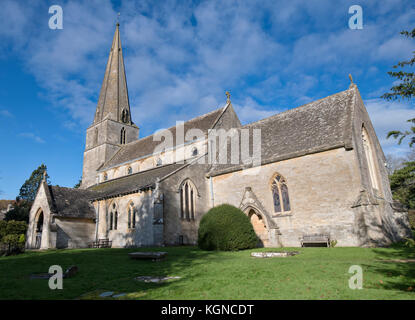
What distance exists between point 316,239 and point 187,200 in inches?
397

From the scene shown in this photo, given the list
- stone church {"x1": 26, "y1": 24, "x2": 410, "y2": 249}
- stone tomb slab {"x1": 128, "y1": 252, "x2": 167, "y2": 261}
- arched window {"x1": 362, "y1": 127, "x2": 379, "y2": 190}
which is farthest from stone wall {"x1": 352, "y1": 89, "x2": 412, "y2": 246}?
stone tomb slab {"x1": 128, "y1": 252, "x2": 167, "y2": 261}

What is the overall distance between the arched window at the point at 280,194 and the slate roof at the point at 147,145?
33.3ft

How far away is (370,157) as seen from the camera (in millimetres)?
20188

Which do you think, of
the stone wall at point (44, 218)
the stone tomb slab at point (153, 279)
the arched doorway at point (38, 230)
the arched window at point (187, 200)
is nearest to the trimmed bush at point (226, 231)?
the arched window at point (187, 200)

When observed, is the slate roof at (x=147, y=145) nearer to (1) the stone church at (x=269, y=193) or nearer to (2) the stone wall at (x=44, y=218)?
(1) the stone church at (x=269, y=193)

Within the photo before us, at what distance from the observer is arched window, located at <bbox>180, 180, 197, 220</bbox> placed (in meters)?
21.3

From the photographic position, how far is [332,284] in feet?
20.9

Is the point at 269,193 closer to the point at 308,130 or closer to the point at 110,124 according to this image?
the point at 308,130

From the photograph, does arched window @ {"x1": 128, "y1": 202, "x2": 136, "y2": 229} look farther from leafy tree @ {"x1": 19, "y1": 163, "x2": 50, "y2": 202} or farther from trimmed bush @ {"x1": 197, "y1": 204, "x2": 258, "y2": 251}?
leafy tree @ {"x1": 19, "y1": 163, "x2": 50, "y2": 202}

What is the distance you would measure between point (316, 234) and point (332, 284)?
11.2 metres

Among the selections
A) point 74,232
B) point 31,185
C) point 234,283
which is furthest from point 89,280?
point 31,185

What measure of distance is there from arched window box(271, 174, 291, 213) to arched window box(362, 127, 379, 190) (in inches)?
242
